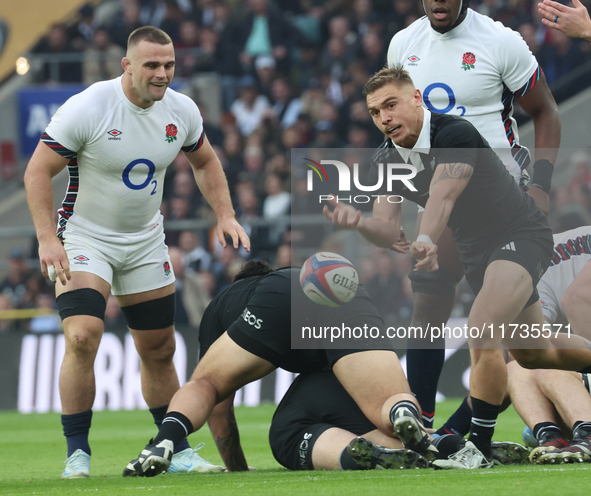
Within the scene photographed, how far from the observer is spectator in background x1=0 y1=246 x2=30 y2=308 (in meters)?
12.6

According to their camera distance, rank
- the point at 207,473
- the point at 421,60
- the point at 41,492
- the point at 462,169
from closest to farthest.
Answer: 1. the point at 41,492
2. the point at 462,169
3. the point at 207,473
4. the point at 421,60

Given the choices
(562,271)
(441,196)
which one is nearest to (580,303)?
(562,271)

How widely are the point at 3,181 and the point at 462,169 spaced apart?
12312 mm

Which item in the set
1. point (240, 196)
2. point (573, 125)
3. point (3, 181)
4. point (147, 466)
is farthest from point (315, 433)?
Result: point (3, 181)

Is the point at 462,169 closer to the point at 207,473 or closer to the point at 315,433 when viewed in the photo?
the point at 315,433

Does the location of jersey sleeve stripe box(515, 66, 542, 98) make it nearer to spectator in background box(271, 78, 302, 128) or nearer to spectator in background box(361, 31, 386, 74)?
spectator in background box(361, 31, 386, 74)

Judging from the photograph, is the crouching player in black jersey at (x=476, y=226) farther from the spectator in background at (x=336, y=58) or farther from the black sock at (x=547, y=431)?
the spectator in background at (x=336, y=58)

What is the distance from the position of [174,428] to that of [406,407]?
113cm

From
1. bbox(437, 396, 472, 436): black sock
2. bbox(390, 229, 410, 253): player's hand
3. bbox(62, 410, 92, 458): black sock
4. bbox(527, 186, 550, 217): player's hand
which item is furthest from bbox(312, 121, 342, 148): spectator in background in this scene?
bbox(62, 410, 92, 458): black sock

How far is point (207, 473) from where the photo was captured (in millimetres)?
4898

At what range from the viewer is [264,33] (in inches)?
600

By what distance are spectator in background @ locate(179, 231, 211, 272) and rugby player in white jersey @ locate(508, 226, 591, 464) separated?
22.9 feet

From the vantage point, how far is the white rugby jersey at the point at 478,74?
5.50 meters

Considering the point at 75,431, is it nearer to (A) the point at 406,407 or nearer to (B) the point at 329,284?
(B) the point at 329,284
